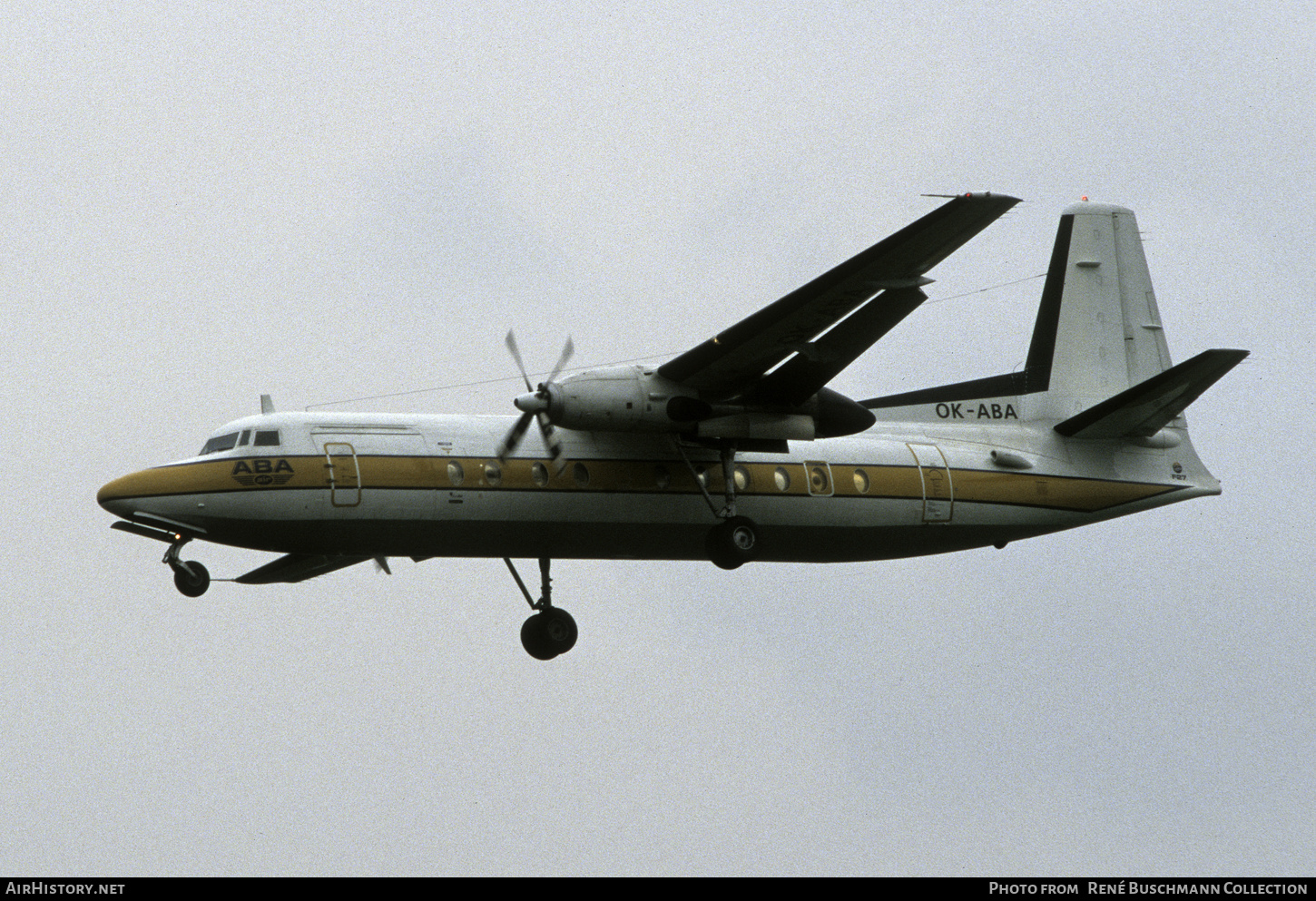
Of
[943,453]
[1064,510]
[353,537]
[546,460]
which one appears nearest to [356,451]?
[353,537]

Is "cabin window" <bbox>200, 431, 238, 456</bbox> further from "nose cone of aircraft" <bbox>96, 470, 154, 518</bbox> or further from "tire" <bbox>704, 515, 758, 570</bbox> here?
"tire" <bbox>704, 515, 758, 570</bbox>

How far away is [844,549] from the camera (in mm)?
22641

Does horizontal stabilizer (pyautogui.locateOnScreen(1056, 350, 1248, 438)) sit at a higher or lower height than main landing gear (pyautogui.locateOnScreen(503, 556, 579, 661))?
higher

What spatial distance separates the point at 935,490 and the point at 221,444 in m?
9.72

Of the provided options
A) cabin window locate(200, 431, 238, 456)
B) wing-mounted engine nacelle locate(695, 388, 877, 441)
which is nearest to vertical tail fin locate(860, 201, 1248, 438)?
wing-mounted engine nacelle locate(695, 388, 877, 441)

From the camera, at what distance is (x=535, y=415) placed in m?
20.1

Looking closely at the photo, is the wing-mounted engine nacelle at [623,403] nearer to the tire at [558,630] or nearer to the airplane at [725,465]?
the airplane at [725,465]

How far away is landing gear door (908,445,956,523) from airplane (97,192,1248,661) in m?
0.03

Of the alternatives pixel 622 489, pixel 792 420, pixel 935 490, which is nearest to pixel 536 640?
pixel 622 489

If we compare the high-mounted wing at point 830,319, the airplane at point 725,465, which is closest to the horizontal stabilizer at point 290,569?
the airplane at point 725,465

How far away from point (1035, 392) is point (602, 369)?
7873 millimetres

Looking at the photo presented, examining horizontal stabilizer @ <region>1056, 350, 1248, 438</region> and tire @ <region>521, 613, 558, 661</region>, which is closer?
horizontal stabilizer @ <region>1056, 350, 1248, 438</region>

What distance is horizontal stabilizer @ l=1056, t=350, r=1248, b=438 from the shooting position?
21188mm

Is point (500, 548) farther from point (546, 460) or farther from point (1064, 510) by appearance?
point (1064, 510)
